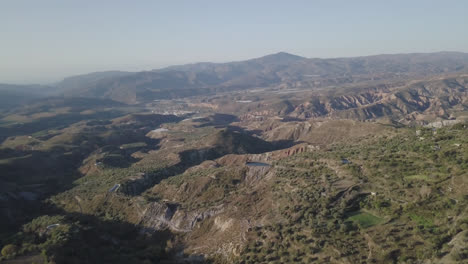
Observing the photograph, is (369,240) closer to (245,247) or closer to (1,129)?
(245,247)

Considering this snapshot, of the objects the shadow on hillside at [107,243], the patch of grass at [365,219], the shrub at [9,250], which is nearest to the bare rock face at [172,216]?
the shadow on hillside at [107,243]

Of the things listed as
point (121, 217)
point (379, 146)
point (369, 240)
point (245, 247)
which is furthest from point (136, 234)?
point (379, 146)

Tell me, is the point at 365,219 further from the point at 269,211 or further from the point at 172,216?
the point at 172,216

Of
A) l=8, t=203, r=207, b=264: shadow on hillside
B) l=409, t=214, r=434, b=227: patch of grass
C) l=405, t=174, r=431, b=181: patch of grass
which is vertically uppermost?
l=405, t=174, r=431, b=181: patch of grass

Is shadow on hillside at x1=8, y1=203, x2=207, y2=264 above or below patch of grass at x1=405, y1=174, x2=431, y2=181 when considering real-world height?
below

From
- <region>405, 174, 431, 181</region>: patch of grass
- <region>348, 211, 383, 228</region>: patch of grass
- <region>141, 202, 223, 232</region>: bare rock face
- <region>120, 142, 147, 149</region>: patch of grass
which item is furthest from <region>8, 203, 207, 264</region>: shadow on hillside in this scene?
<region>120, 142, 147, 149</region>: patch of grass

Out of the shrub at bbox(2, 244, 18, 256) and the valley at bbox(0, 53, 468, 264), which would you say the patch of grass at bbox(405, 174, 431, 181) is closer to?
the valley at bbox(0, 53, 468, 264)

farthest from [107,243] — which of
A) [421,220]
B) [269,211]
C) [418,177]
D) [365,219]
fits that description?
[418,177]

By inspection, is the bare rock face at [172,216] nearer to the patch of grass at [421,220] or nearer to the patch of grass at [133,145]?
the patch of grass at [421,220]
